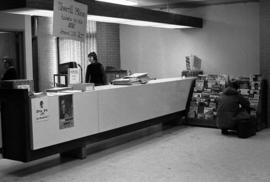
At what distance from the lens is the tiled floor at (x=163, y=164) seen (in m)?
5.12

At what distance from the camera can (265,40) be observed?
838cm

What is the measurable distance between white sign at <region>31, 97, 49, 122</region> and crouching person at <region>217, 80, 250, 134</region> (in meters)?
3.55

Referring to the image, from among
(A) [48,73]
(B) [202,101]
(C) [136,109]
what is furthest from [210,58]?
(A) [48,73]

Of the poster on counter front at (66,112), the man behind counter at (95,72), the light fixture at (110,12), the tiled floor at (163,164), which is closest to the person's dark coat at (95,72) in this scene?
the man behind counter at (95,72)

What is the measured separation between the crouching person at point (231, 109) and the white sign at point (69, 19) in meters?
3.14

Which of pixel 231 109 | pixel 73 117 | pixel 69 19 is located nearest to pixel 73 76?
pixel 73 117

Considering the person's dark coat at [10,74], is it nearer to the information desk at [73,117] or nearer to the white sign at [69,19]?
the information desk at [73,117]

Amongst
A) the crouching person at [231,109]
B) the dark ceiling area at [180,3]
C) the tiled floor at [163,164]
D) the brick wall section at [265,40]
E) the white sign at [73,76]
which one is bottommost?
the tiled floor at [163,164]

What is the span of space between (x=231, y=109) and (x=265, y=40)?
6.39 ft

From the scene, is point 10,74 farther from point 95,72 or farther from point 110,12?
point 110,12

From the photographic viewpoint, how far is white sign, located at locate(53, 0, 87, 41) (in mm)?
5195

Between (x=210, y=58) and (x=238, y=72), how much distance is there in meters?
0.76

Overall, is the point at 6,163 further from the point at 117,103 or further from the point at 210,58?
the point at 210,58

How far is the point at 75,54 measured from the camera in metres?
11.1
